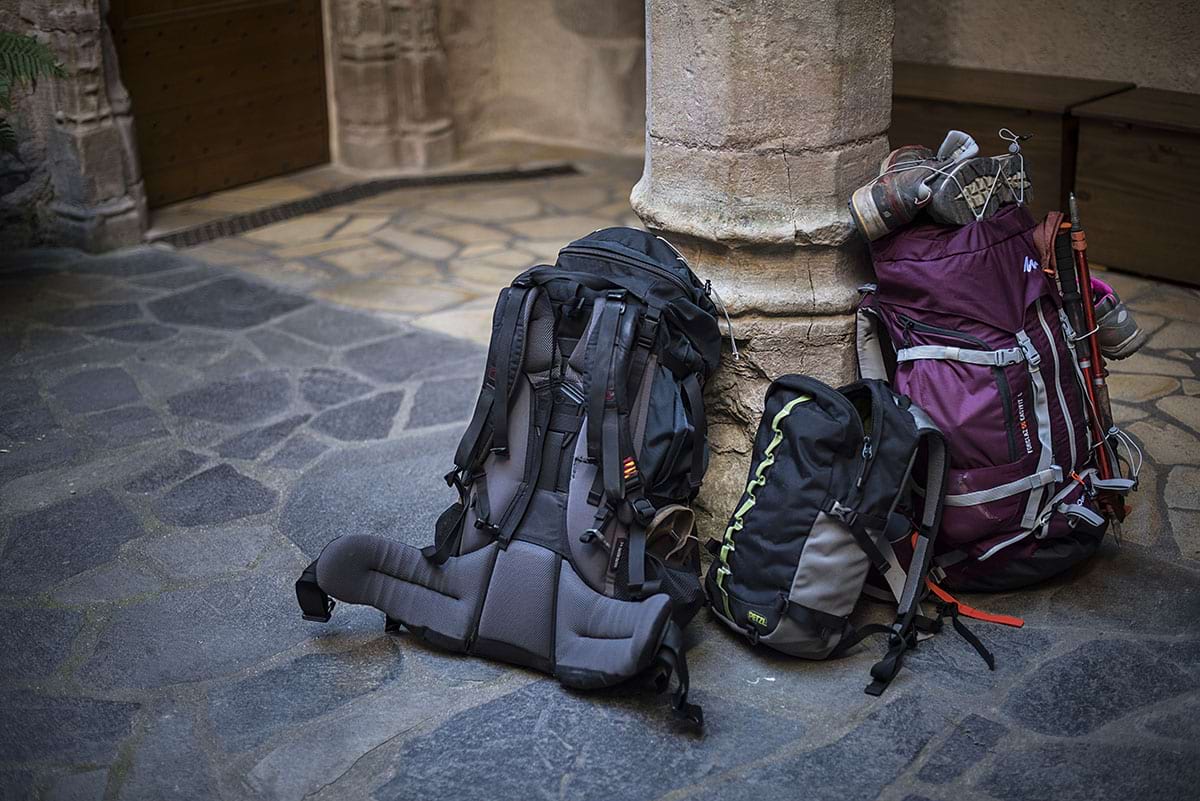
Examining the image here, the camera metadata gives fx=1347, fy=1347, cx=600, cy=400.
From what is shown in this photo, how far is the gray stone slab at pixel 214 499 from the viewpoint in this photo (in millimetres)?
3764

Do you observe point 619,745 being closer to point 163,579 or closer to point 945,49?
point 163,579

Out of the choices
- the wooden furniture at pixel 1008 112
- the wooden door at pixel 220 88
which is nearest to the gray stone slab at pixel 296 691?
the wooden furniture at pixel 1008 112

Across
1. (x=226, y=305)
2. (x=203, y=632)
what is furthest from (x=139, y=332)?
(x=203, y=632)

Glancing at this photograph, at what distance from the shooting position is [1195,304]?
16.6 feet

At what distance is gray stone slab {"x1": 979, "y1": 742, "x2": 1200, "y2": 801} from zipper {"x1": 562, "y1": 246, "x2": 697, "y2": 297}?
1.23m

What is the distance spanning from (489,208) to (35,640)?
3.88m

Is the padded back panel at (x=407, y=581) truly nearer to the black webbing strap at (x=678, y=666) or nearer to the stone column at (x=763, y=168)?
the black webbing strap at (x=678, y=666)

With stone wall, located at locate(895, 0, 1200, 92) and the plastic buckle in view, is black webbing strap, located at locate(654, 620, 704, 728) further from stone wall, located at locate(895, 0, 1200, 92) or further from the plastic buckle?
stone wall, located at locate(895, 0, 1200, 92)

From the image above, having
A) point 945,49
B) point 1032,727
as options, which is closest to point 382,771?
point 1032,727

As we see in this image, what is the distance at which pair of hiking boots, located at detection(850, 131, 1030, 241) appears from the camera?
3.13 meters

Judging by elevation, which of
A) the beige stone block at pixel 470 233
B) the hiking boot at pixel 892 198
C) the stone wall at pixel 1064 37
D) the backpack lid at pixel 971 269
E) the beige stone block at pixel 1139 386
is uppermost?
the stone wall at pixel 1064 37

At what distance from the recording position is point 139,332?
16.8 feet

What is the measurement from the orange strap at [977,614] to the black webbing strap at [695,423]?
1.99 ft

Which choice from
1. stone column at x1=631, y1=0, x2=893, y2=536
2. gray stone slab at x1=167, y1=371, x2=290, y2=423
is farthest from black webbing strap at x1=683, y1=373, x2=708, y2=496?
gray stone slab at x1=167, y1=371, x2=290, y2=423
